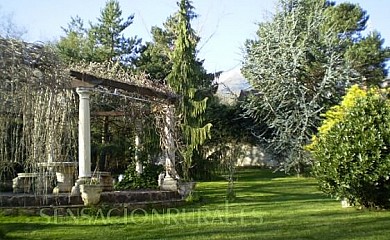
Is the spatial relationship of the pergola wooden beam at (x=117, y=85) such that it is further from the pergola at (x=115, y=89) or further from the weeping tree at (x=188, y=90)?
the weeping tree at (x=188, y=90)

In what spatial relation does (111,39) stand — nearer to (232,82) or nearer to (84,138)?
(232,82)

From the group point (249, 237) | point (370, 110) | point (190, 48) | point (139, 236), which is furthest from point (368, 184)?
point (190, 48)

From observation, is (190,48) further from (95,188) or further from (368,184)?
(368,184)

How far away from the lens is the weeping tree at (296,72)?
20.9 m

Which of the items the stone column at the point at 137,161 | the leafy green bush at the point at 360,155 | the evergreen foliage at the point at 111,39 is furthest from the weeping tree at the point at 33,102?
the evergreen foliage at the point at 111,39

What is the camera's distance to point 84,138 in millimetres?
10469

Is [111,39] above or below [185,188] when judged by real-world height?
above

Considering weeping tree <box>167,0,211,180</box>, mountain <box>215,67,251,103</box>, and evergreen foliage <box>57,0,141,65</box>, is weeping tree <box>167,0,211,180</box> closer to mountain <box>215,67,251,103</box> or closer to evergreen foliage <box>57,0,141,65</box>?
mountain <box>215,67,251,103</box>

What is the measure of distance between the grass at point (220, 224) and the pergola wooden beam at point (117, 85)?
284 cm

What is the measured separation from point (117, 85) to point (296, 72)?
11649 mm

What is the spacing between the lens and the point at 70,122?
7.41 m

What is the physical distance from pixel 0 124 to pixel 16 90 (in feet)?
2.88

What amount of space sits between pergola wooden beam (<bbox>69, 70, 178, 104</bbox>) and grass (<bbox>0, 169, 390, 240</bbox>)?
284 cm

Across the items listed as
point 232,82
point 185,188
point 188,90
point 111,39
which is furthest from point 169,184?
point 111,39
